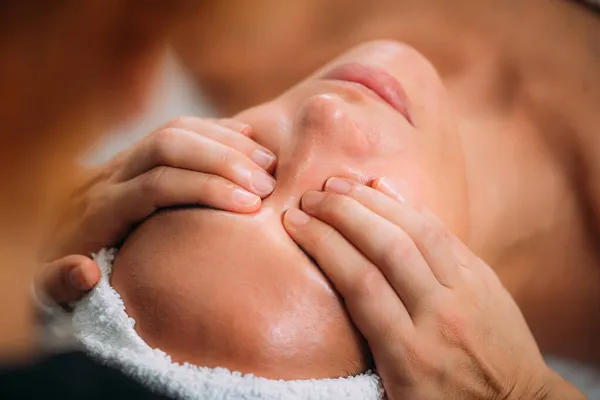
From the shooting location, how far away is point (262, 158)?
0.57 m

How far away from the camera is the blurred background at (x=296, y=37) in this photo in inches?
29.9

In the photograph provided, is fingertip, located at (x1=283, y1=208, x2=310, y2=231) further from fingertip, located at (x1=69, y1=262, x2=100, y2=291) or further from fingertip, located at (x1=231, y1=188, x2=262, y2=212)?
fingertip, located at (x1=69, y1=262, x2=100, y2=291)

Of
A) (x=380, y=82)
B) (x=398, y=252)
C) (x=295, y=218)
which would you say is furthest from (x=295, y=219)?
(x=380, y=82)

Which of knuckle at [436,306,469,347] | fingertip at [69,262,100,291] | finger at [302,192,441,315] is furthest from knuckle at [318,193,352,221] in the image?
fingertip at [69,262,100,291]

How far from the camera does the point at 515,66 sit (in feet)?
2.90

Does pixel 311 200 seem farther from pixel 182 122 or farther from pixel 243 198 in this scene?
pixel 182 122

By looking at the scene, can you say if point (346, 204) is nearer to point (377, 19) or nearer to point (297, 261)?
point (297, 261)

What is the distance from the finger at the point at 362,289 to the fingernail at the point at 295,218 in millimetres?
21

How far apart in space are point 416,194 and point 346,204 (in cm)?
11

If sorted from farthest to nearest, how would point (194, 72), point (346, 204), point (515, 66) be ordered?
point (515, 66), point (194, 72), point (346, 204)

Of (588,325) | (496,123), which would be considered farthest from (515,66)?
(588,325)

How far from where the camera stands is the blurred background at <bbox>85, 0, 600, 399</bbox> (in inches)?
29.9

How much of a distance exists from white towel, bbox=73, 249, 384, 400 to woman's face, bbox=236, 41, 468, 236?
6.8 inches

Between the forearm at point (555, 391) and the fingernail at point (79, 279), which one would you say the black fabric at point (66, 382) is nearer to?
the fingernail at point (79, 279)
